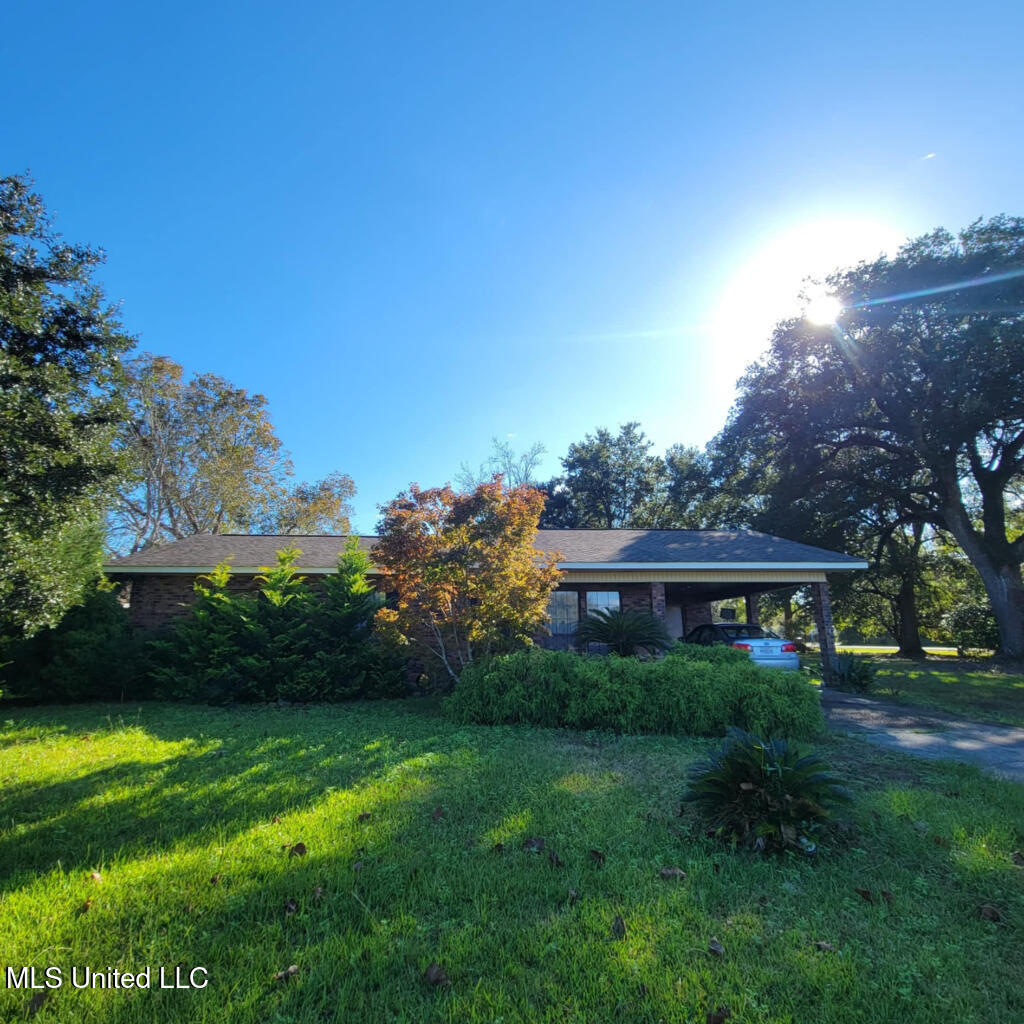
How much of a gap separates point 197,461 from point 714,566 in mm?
22782

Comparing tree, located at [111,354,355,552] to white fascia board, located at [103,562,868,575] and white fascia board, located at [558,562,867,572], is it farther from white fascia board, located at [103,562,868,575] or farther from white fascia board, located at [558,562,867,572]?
white fascia board, located at [558,562,867,572]

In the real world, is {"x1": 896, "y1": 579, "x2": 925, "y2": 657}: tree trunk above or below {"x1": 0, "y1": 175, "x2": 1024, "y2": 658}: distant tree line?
below

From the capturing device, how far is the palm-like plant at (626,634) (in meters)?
10.6

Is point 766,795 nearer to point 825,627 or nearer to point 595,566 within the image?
point 595,566

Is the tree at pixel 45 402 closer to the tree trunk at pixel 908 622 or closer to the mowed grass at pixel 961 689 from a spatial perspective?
the mowed grass at pixel 961 689

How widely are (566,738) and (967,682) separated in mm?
12619

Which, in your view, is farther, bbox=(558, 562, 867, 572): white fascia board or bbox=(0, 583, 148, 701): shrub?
bbox=(558, 562, 867, 572): white fascia board

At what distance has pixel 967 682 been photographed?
41.6ft

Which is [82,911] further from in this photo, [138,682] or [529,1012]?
[138,682]

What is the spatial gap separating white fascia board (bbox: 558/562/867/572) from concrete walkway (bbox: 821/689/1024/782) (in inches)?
132

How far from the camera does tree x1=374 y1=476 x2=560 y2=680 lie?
26.2ft

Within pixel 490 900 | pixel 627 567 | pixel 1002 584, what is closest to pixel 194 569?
pixel 627 567

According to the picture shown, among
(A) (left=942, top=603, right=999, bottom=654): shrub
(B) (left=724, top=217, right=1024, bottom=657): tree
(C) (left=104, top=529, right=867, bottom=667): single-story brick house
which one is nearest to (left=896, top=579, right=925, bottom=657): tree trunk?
(A) (left=942, top=603, right=999, bottom=654): shrub

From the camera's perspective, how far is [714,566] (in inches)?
466
